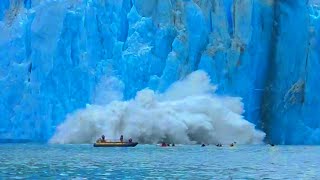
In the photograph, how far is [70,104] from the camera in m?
35.0

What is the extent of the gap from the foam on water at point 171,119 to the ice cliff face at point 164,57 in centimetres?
72

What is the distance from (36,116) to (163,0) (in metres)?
9.13

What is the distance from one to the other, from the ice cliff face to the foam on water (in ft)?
2.36

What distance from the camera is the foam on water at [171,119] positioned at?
33719 millimetres

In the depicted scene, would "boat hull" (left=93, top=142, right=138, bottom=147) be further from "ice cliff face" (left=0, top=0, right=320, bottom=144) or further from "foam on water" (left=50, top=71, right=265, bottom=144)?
"ice cliff face" (left=0, top=0, right=320, bottom=144)

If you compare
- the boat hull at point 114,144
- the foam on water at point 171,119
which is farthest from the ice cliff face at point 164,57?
the boat hull at point 114,144

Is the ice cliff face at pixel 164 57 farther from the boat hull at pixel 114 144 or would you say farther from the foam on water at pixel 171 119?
the boat hull at pixel 114 144

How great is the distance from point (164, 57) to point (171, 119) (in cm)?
335

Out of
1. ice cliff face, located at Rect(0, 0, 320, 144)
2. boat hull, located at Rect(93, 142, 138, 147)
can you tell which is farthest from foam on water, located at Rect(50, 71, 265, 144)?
boat hull, located at Rect(93, 142, 138, 147)

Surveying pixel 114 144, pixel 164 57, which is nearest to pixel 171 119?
pixel 164 57

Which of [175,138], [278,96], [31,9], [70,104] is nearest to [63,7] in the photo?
[31,9]

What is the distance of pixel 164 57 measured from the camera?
34812mm

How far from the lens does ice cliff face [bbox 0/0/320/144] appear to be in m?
34.8

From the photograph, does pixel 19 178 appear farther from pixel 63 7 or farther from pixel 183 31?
pixel 63 7
